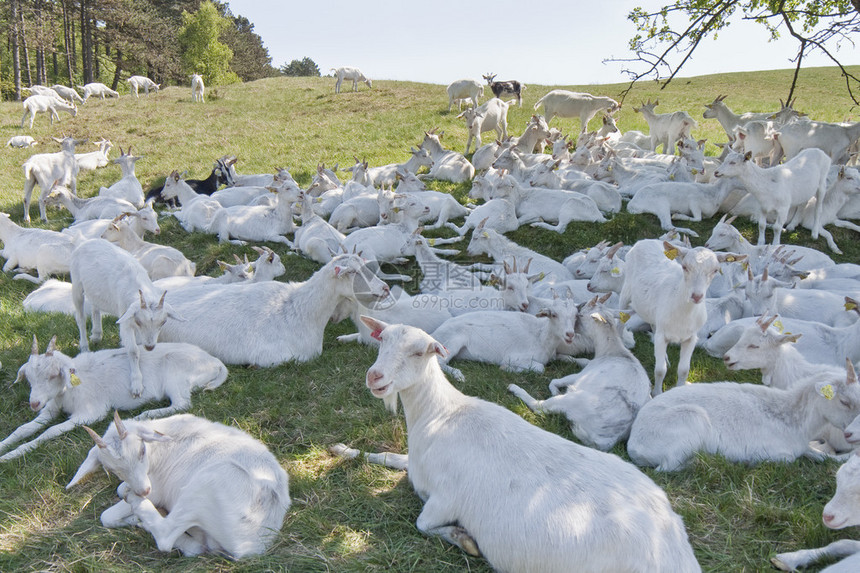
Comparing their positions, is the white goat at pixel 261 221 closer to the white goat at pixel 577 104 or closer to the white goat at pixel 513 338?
the white goat at pixel 513 338

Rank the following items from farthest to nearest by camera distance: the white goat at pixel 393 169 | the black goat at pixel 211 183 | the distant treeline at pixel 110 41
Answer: the distant treeline at pixel 110 41 → the black goat at pixel 211 183 → the white goat at pixel 393 169

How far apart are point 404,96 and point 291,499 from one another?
2256 centimetres

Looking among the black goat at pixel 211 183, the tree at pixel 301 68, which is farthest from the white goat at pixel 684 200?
the tree at pixel 301 68

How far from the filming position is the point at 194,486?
11.2 feet

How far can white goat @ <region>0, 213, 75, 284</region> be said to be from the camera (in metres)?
8.48

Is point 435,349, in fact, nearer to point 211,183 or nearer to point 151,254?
point 151,254

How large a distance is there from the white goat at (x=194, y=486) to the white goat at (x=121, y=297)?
4.38 feet

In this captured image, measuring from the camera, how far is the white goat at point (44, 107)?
21.4 meters

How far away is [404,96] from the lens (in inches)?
963

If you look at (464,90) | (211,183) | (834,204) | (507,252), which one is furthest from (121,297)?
(464,90)

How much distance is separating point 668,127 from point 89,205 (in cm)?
1251

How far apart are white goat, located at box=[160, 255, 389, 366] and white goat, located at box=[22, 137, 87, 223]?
752cm

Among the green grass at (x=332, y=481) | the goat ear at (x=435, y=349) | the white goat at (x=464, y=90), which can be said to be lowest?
the green grass at (x=332, y=481)

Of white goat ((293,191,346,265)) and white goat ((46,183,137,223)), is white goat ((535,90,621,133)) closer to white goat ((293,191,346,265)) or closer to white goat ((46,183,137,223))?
white goat ((293,191,346,265))
